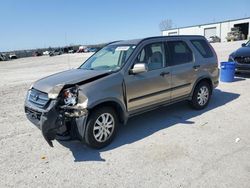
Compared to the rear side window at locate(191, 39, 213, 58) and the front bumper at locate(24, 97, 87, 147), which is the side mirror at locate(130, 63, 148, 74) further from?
the rear side window at locate(191, 39, 213, 58)

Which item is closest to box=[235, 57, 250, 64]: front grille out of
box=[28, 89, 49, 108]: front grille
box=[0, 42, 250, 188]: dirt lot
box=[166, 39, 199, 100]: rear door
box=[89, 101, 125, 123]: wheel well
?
box=[0, 42, 250, 188]: dirt lot

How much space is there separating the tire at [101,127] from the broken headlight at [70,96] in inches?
15.6

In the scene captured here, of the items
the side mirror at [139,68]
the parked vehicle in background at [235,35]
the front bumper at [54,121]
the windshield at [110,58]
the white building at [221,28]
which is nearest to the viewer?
the front bumper at [54,121]

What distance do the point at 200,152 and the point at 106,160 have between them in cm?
156

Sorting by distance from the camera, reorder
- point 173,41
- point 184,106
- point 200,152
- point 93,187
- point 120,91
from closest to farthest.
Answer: point 93,187 < point 200,152 < point 120,91 < point 173,41 < point 184,106

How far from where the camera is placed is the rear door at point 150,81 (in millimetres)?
4590

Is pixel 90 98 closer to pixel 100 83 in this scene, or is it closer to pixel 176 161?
pixel 100 83

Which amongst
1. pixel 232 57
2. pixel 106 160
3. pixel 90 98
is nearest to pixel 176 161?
pixel 106 160

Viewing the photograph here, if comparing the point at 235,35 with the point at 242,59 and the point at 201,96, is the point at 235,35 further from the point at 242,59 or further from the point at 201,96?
the point at 201,96

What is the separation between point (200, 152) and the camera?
13.0 feet

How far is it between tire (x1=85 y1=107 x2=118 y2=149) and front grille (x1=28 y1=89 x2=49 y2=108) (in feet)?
2.78

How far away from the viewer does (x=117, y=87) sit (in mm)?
4309

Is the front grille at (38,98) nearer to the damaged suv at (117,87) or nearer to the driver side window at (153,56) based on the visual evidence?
the damaged suv at (117,87)

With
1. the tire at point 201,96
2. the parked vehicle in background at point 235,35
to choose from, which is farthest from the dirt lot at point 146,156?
the parked vehicle in background at point 235,35
